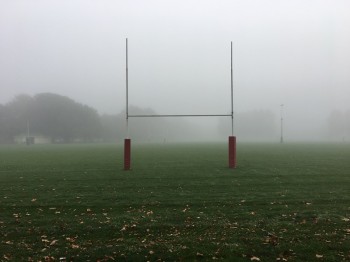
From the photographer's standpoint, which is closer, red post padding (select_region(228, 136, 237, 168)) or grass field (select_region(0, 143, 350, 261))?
grass field (select_region(0, 143, 350, 261))

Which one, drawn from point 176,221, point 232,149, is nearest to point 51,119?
point 232,149

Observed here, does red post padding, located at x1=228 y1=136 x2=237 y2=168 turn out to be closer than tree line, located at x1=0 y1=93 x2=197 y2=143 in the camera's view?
Yes

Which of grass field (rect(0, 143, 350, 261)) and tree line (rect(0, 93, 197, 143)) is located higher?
tree line (rect(0, 93, 197, 143))

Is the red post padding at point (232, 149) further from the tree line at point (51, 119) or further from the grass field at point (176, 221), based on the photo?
the tree line at point (51, 119)

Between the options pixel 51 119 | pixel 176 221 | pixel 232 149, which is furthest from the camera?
pixel 51 119

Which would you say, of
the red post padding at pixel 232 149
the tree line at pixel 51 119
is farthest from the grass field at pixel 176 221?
the tree line at pixel 51 119

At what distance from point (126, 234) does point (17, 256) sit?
1811mm

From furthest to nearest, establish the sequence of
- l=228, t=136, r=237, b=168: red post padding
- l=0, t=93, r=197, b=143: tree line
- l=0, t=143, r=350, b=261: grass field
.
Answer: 1. l=0, t=93, r=197, b=143: tree line
2. l=228, t=136, r=237, b=168: red post padding
3. l=0, t=143, r=350, b=261: grass field

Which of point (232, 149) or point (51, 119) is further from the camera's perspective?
point (51, 119)

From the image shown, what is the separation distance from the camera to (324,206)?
28.1 ft

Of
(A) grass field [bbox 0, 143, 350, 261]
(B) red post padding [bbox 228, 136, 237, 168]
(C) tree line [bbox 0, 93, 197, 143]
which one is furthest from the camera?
(C) tree line [bbox 0, 93, 197, 143]

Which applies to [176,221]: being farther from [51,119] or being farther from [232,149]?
[51,119]

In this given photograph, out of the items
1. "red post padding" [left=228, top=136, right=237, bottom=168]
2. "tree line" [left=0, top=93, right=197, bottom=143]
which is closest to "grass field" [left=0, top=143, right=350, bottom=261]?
"red post padding" [left=228, top=136, right=237, bottom=168]

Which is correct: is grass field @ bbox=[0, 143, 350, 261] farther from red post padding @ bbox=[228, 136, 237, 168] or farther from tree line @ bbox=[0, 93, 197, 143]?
tree line @ bbox=[0, 93, 197, 143]
